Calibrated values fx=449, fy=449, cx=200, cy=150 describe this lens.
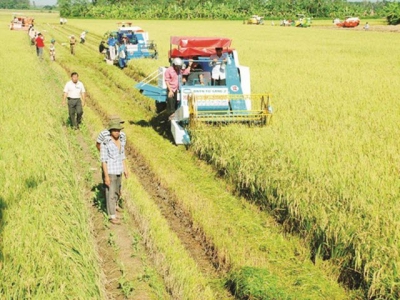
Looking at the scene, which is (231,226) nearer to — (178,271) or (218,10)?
(178,271)

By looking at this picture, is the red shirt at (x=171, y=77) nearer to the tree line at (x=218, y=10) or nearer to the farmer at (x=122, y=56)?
the farmer at (x=122, y=56)

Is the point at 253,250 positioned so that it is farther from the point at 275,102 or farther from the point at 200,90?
the point at 275,102

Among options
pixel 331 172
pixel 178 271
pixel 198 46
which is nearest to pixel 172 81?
pixel 198 46

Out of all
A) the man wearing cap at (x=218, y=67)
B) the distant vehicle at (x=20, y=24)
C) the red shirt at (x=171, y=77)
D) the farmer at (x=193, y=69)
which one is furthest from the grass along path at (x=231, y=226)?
the distant vehicle at (x=20, y=24)

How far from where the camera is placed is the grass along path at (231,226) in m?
5.25

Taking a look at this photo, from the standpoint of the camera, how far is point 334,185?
607 cm

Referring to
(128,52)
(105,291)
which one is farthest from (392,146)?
(128,52)

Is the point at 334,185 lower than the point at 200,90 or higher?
lower

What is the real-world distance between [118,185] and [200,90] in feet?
14.1

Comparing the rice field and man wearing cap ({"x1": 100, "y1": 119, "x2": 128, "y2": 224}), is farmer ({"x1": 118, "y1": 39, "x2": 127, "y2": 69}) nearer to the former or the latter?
the rice field

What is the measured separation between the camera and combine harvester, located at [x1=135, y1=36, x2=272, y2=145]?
974 centimetres

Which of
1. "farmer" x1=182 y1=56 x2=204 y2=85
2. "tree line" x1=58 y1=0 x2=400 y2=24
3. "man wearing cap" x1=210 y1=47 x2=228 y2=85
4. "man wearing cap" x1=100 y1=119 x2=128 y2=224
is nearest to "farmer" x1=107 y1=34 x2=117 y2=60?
"farmer" x1=182 y1=56 x2=204 y2=85

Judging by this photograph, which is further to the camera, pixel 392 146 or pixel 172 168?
pixel 172 168

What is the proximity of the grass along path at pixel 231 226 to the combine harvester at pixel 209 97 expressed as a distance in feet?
2.45
